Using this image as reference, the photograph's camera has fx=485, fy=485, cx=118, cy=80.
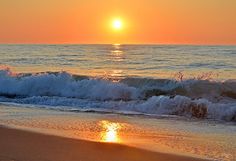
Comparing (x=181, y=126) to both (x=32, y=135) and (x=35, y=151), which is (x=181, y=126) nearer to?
(x=32, y=135)

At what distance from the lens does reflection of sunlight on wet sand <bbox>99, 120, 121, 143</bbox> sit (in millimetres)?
9273

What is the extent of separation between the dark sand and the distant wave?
6.00 meters

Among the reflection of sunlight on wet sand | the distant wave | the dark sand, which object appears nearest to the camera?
the dark sand

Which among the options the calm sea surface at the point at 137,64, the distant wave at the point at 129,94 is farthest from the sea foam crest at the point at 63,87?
the calm sea surface at the point at 137,64

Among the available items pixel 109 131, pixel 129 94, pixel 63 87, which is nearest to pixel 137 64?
pixel 63 87

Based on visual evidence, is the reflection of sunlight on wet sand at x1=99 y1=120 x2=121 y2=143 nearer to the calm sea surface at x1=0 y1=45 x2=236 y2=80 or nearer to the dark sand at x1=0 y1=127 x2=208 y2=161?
the dark sand at x1=0 y1=127 x2=208 y2=161

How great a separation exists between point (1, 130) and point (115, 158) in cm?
323

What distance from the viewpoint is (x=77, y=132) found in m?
10.1

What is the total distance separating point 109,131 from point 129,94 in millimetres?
8478

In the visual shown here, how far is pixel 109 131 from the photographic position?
10.3 m

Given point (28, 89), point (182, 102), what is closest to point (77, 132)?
point (182, 102)

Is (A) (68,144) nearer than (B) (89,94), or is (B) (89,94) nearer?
(A) (68,144)

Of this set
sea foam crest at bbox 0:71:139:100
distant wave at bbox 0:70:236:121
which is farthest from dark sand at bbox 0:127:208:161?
sea foam crest at bbox 0:71:139:100

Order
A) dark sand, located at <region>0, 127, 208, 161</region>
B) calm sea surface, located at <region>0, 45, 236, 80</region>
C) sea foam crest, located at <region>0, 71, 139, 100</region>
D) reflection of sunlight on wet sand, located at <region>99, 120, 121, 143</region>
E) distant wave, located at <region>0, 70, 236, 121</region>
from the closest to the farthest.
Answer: dark sand, located at <region>0, 127, 208, 161</region> < reflection of sunlight on wet sand, located at <region>99, 120, 121, 143</region> < distant wave, located at <region>0, 70, 236, 121</region> < sea foam crest, located at <region>0, 71, 139, 100</region> < calm sea surface, located at <region>0, 45, 236, 80</region>
